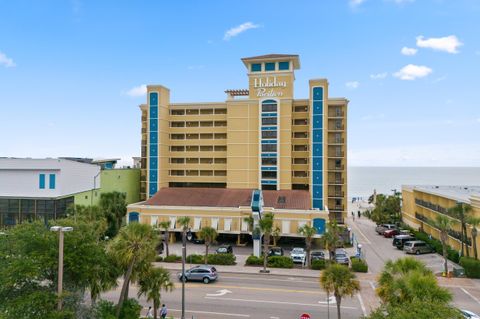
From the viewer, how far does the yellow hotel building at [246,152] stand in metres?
57.9

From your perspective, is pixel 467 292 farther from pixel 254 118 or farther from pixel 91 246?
pixel 254 118

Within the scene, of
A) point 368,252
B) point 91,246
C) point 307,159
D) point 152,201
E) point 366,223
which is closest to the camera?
point 91,246

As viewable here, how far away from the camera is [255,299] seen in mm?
30469

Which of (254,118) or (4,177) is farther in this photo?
(254,118)

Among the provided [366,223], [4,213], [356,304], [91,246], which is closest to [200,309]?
[91,246]

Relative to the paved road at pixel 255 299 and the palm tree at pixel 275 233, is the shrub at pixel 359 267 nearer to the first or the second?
the paved road at pixel 255 299

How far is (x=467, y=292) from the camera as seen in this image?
3256 cm

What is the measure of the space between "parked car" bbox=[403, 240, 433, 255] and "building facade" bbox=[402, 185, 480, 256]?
2.85 m

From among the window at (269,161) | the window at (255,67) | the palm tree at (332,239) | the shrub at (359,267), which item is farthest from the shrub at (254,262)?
the window at (255,67)

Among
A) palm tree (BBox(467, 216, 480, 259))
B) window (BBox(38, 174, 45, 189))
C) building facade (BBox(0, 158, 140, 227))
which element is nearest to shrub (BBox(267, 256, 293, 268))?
palm tree (BBox(467, 216, 480, 259))

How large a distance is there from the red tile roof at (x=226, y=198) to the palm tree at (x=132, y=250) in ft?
112

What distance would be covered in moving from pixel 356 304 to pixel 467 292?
11909 millimetres

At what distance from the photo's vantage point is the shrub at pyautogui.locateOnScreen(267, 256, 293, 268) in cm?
4075

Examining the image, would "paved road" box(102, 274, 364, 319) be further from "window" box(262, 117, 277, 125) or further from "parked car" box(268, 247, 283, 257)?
"window" box(262, 117, 277, 125)
